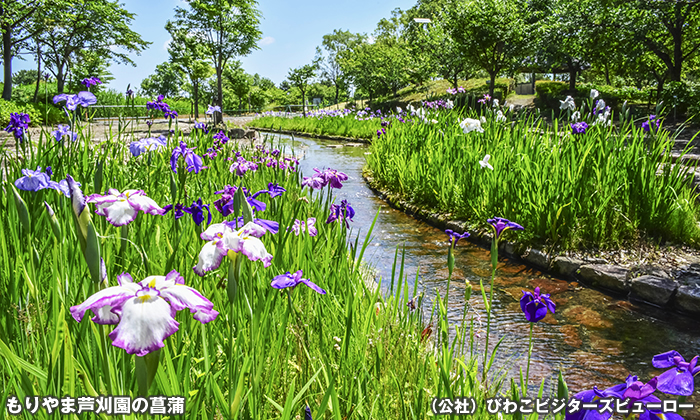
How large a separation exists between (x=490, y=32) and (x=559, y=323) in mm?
16935

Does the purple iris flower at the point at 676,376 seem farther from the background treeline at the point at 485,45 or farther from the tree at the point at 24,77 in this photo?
the tree at the point at 24,77

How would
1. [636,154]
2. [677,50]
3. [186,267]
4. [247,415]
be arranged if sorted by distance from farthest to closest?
[677,50] < [636,154] < [186,267] < [247,415]

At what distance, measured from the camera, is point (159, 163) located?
388cm

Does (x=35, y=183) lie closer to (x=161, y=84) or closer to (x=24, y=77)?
(x=161, y=84)

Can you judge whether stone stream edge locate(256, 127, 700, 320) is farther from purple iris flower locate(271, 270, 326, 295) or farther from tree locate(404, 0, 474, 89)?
tree locate(404, 0, 474, 89)

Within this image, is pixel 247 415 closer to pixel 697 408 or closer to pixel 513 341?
pixel 513 341

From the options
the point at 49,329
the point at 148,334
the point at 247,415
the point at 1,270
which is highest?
the point at 148,334

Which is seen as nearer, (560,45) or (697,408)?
(697,408)

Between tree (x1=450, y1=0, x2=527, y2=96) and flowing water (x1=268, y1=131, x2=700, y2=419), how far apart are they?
1517cm

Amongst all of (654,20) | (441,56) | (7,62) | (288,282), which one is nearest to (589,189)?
(288,282)

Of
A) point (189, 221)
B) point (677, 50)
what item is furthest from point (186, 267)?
point (677, 50)

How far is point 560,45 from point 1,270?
704 inches

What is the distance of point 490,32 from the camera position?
17.5 m

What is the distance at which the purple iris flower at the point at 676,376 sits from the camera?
75 cm
